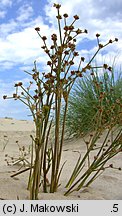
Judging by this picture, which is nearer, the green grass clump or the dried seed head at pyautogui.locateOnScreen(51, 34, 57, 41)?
the dried seed head at pyautogui.locateOnScreen(51, 34, 57, 41)

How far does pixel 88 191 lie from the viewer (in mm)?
2514

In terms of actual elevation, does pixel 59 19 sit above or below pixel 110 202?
above

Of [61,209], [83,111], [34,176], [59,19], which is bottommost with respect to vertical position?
[61,209]

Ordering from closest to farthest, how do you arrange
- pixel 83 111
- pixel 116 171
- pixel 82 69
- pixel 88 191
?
pixel 82 69
pixel 88 191
pixel 116 171
pixel 83 111

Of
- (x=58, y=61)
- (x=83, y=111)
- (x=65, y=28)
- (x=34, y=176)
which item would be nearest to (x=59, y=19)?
(x=65, y=28)

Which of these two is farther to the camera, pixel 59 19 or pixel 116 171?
pixel 116 171

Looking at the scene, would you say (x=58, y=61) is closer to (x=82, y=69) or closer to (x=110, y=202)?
(x=82, y=69)

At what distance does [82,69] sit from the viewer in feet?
7.37

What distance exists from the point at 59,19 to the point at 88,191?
3.56ft

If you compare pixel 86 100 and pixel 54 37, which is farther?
pixel 86 100

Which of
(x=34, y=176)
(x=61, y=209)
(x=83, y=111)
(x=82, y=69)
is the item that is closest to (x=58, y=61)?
(x=82, y=69)

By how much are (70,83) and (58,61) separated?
15cm

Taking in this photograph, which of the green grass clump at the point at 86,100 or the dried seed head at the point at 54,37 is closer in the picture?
the dried seed head at the point at 54,37

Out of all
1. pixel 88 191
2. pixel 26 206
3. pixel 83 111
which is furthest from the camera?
pixel 83 111
